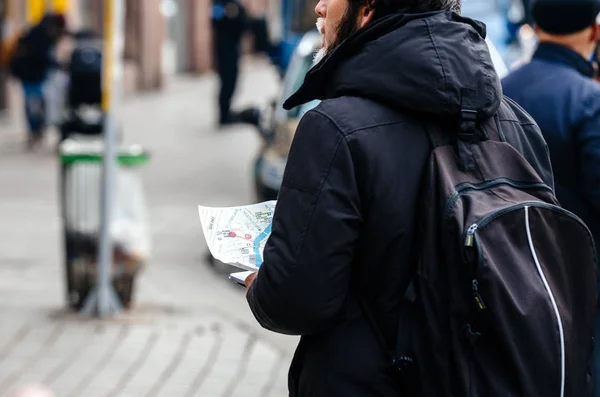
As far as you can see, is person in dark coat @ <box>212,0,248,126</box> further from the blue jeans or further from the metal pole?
the metal pole

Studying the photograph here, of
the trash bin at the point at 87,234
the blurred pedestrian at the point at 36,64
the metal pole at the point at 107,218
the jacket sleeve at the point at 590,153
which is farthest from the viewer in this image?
the blurred pedestrian at the point at 36,64

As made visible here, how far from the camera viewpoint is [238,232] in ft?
8.40

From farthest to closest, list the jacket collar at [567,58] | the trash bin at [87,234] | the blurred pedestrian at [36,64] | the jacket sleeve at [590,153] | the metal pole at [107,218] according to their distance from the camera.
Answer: the blurred pedestrian at [36,64]
the trash bin at [87,234]
the metal pole at [107,218]
the jacket collar at [567,58]
the jacket sleeve at [590,153]

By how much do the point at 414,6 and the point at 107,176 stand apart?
13.6ft

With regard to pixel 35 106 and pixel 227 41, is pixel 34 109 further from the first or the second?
pixel 227 41

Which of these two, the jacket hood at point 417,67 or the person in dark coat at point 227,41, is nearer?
the jacket hood at point 417,67

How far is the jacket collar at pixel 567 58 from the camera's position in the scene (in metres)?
3.73

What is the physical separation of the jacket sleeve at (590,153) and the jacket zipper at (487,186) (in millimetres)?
1068

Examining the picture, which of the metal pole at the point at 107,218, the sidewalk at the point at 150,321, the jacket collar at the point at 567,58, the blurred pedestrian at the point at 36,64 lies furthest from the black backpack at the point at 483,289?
the blurred pedestrian at the point at 36,64

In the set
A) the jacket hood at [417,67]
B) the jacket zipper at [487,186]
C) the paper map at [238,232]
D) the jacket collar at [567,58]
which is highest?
the jacket hood at [417,67]

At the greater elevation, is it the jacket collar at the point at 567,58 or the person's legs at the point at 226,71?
the jacket collar at the point at 567,58

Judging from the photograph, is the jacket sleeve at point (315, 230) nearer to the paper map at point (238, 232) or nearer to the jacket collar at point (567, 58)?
the paper map at point (238, 232)

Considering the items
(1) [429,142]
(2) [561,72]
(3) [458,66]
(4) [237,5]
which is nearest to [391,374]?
(1) [429,142]

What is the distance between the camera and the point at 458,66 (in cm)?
231
